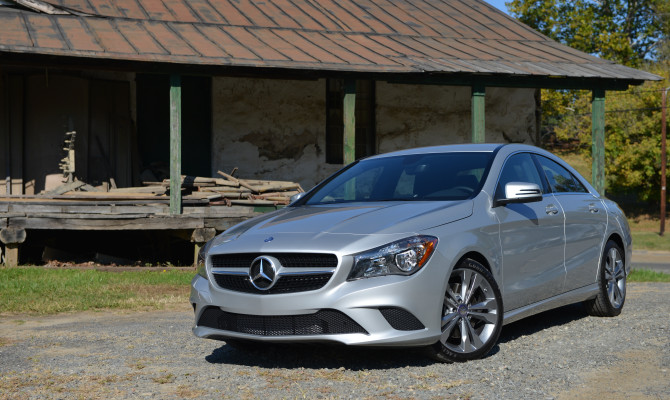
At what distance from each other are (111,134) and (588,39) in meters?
37.9

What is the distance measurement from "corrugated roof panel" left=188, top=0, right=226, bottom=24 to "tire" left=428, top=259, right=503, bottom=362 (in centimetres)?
1107

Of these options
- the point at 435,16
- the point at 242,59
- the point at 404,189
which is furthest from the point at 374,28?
the point at 404,189

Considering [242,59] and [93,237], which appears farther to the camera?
[93,237]

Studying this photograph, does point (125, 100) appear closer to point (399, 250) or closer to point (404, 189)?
point (404, 189)

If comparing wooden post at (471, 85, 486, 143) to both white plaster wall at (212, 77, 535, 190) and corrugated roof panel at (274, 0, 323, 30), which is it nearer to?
white plaster wall at (212, 77, 535, 190)

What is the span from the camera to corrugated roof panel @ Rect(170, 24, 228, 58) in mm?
13578

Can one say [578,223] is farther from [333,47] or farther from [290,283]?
[333,47]

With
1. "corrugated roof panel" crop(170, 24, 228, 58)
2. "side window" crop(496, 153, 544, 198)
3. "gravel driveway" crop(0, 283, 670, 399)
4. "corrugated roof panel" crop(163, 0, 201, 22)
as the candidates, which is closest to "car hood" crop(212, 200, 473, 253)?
"side window" crop(496, 153, 544, 198)

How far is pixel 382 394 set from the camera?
16.1ft

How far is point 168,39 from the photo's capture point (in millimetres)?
14086

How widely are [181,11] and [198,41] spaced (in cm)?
207

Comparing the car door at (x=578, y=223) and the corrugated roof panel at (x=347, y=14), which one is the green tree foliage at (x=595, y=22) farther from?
the car door at (x=578, y=223)

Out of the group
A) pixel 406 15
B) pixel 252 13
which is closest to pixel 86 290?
pixel 252 13

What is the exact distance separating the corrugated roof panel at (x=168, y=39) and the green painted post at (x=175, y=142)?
450 mm
